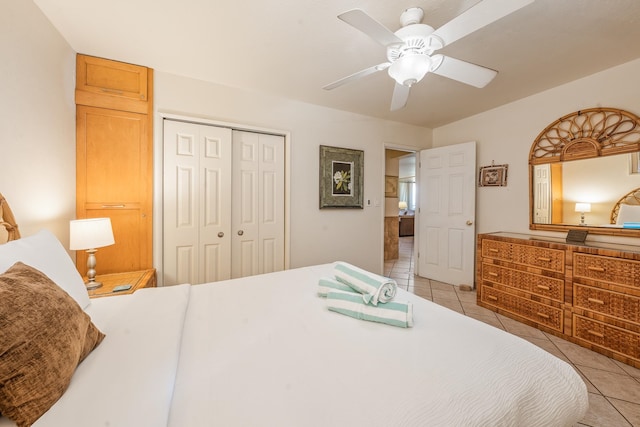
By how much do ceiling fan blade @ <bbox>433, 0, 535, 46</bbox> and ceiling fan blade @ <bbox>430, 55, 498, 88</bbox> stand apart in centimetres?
18

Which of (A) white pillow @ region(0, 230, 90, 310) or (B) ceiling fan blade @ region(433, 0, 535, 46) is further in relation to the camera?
(B) ceiling fan blade @ region(433, 0, 535, 46)

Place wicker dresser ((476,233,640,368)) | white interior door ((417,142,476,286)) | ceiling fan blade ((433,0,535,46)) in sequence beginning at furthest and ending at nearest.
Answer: white interior door ((417,142,476,286)), wicker dresser ((476,233,640,368)), ceiling fan blade ((433,0,535,46))

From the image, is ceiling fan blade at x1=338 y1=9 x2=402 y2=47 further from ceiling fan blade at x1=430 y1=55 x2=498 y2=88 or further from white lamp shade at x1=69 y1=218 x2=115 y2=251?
white lamp shade at x1=69 y1=218 x2=115 y2=251

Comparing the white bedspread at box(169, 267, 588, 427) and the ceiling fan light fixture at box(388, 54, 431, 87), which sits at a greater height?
the ceiling fan light fixture at box(388, 54, 431, 87)

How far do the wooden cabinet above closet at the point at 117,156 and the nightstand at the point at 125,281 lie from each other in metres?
0.12

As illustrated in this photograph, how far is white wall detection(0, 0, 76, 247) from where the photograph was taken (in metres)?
1.35

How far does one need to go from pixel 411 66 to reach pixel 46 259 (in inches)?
83.6

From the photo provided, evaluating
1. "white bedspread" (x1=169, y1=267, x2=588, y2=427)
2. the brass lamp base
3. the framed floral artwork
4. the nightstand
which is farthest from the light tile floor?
the brass lamp base

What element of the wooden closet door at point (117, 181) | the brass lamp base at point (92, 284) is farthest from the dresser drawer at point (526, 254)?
the brass lamp base at point (92, 284)

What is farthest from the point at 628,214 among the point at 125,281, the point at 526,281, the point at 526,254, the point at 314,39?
the point at 125,281

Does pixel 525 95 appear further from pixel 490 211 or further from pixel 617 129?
pixel 490 211

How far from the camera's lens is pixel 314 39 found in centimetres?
188

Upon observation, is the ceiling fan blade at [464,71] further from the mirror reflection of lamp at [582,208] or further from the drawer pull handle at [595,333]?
the drawer pull handle at [595,333]

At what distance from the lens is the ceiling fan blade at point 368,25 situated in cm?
116
